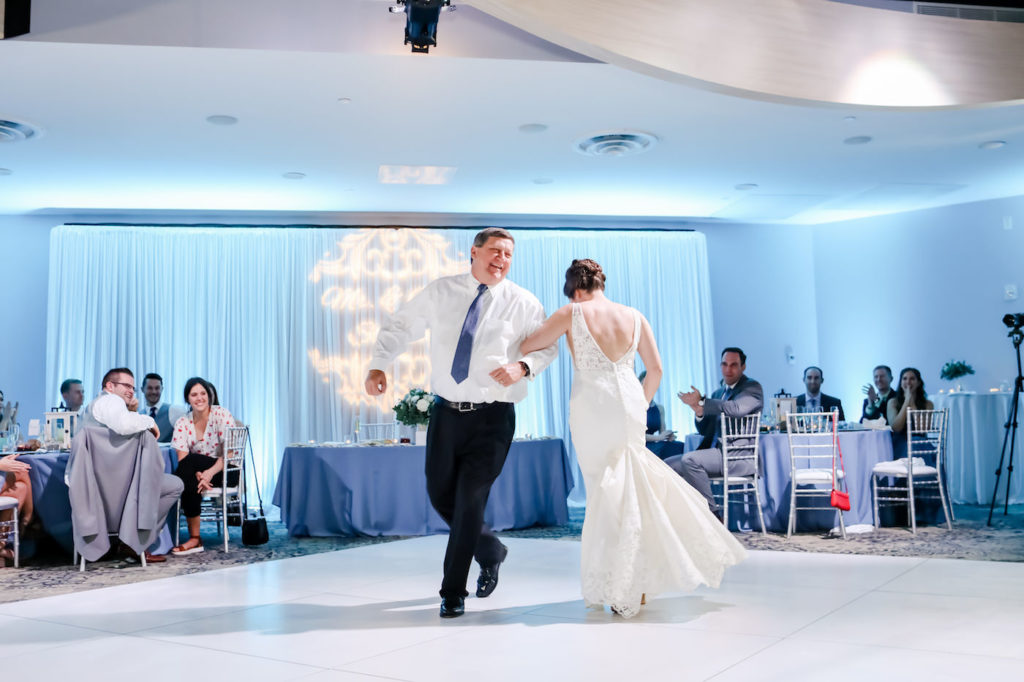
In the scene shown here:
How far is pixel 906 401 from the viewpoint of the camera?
7656 mm

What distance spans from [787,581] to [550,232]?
711 centimetres

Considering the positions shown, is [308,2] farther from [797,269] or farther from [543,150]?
[797,269]

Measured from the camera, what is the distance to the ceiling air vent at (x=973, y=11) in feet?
23.2

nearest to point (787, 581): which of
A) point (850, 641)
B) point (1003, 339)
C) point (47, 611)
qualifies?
point (850, 641)

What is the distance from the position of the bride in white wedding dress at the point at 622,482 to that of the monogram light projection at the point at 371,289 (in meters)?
6.62

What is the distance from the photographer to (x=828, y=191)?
980 cm

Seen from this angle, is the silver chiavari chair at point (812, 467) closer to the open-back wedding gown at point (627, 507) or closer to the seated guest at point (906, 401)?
the seated guest at point (906, 401)

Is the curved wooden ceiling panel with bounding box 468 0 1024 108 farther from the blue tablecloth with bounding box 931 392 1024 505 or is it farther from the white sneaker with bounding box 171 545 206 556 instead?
the white sneaker with bounding box 171 545 206 556

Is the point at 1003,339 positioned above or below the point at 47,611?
above

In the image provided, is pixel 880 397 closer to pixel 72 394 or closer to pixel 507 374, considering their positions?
pixel 507 374

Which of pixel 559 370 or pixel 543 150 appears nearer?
pixel 543 150

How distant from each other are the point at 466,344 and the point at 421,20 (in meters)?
2.49

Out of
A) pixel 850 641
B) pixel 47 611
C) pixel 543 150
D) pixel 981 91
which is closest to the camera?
pixel 850 641

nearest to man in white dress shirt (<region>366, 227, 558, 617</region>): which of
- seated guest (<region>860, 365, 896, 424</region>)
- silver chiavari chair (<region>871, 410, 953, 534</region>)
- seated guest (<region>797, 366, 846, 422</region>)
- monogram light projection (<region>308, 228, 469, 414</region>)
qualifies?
silver chiavari chair (<region>871, 410, 953, 534</region>)
